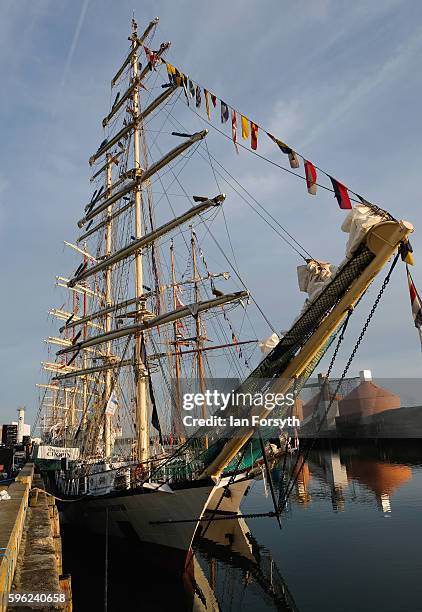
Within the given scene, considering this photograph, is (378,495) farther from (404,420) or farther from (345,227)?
(404,420)

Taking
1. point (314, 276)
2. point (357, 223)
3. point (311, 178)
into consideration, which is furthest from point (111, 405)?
point (357, 223)

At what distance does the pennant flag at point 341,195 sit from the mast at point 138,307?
12213 mm

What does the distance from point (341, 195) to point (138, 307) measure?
12.9 meters

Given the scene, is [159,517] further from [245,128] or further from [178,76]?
[178,76]

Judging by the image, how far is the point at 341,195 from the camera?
10.1 metres

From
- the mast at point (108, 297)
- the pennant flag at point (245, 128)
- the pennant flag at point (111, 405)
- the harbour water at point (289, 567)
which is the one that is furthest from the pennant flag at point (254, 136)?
the mast at point (108, 297)

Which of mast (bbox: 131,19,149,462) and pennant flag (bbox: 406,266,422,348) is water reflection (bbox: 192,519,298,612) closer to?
mast (bbox: 131,19,149,462)

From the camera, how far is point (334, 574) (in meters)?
13.7

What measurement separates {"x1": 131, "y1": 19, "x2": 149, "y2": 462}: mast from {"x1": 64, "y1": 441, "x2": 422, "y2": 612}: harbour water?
13.9ft

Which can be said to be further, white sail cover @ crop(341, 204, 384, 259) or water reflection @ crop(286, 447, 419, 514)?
water reflection @ crop(286, 447, 419, 514)

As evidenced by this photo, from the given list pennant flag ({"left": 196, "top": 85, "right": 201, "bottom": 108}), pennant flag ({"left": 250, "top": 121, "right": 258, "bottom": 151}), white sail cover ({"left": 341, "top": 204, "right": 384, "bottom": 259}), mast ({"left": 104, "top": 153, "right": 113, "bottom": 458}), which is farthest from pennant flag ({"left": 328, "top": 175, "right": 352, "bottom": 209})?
mast ({"left": 104, "top": 153, "right": 113, "bottom": 458})

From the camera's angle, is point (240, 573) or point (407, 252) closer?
point (407, 252)

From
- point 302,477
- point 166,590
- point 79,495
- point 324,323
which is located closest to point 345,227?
point 324,323

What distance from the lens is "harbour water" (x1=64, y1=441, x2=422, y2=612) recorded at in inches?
472
